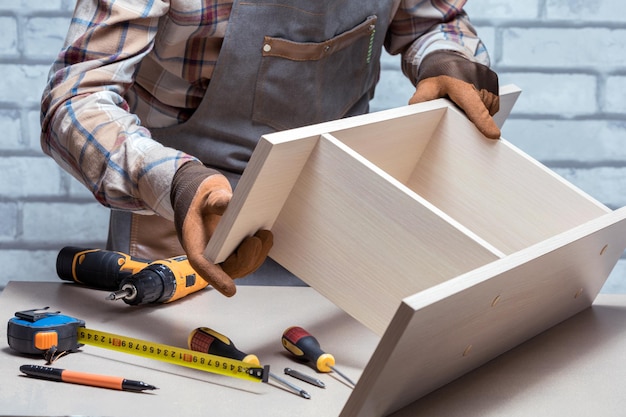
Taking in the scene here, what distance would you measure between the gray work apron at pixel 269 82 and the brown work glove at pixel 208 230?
30cm

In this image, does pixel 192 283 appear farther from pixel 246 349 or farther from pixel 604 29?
pixel 604 29

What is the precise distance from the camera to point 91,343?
2.81ft

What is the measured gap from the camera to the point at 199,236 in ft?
2.82

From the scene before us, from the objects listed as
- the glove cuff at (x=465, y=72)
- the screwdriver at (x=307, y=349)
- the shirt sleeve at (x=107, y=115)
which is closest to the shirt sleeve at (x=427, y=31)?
the glove cuff at (x=465, y=72)

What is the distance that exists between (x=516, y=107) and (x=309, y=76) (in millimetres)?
764

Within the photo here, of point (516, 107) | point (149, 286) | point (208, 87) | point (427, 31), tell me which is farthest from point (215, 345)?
point (516, 107)

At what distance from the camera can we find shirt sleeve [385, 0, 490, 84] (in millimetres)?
1304

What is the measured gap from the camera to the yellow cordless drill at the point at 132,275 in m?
0.96

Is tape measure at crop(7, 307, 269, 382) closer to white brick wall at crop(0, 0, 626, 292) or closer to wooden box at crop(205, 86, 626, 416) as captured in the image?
wooden box at crop(205, 86, 626, 416)

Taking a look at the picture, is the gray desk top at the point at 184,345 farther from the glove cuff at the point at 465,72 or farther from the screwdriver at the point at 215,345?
the glove cuff at the point at 465,72

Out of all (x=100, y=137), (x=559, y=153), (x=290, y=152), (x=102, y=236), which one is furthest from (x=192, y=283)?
(x=559, y=153)

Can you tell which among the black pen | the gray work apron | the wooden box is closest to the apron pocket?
the gray work apron

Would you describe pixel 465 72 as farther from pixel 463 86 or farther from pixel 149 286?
pixel 149 286

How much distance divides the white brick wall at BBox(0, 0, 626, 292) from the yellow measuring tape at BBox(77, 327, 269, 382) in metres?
0.93
